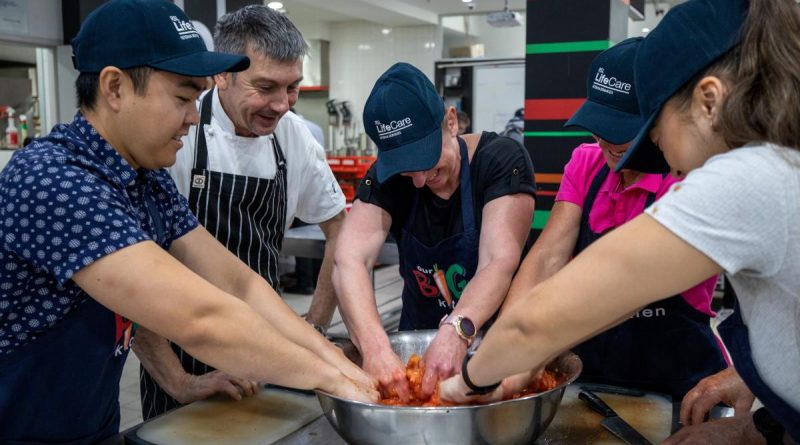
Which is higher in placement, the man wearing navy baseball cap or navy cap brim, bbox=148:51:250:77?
navy cap brim, bbox=148:51:250:77

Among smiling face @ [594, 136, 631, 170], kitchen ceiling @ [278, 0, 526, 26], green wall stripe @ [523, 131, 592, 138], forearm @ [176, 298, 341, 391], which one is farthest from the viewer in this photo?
kitchen ceiling @ [278, 0, 526, 26]

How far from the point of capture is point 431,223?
204 centimetres

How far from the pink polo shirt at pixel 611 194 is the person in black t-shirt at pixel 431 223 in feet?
0.43

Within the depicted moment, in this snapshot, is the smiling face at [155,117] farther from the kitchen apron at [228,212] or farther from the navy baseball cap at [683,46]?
the navy baseball cap at [683,46]

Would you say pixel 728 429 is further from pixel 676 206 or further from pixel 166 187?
pixel 166 187

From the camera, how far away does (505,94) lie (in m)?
9.88

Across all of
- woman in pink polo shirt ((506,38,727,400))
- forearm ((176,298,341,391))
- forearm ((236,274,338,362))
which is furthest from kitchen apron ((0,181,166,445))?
woman in pink polo shirt ((506,38,727,400))

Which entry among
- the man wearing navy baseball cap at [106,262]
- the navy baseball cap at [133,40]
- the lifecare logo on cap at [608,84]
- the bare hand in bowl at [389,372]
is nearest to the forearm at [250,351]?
the man wearing navy baseball cap at [106,262]

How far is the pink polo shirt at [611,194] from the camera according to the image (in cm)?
182

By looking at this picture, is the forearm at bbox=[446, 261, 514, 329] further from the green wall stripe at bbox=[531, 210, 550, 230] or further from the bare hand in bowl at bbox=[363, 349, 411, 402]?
the green wall stripe at bbox=[531, 210, 550, 230]

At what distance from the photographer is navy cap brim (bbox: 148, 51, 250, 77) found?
1.37 meters

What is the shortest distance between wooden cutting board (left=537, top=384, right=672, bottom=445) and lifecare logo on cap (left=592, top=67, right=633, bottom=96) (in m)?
0.74

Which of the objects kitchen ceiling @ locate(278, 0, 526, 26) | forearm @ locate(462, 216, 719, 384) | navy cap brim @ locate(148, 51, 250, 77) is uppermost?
kitchen ceiling @ locate(278, 0, 526, 26)

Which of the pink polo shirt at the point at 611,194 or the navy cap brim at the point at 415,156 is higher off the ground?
the navy cap brim at the point at 415,156
